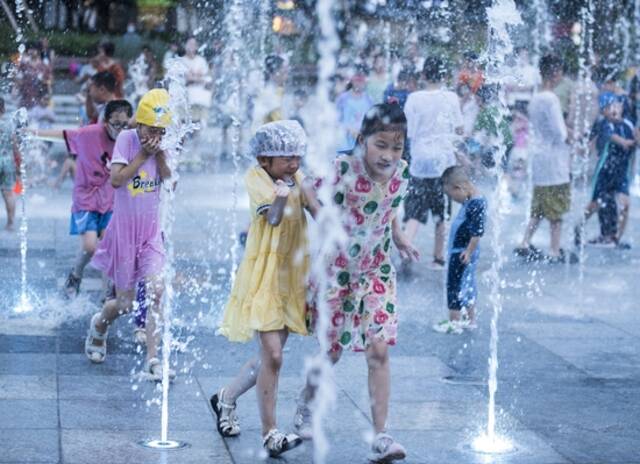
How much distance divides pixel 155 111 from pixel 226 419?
70.0 inches

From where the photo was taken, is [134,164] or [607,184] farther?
[607,184]

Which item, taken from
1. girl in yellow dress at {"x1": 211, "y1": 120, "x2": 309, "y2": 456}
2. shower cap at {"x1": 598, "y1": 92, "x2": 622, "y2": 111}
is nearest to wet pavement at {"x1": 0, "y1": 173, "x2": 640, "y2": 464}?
girl in yellow dress at {"x1": 211, "y1": 120, "x2": 309, "y2": 456}

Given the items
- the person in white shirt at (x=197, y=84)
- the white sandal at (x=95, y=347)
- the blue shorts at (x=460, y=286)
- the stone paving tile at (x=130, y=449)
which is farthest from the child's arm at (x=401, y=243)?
the person in white shirt at (x=197, y=84)

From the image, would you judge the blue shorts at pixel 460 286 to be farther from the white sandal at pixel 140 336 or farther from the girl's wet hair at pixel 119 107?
the girl's wet hair at pixel 119 107

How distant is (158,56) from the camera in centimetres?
3475

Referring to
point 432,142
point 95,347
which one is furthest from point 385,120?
point 432,142

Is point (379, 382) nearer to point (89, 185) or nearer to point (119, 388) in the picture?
point (119, 388)

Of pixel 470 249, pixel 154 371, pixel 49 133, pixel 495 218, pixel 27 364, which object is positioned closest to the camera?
pixel 154 371

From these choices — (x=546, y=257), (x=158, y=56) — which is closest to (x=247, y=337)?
(x=546, y=257)

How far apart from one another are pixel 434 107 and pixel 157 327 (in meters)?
4.78

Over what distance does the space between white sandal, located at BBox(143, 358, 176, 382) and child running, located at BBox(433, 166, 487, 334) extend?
2223 millimetres

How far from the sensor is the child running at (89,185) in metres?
9.10

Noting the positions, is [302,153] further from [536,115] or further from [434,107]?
[536,115]

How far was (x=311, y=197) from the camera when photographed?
5883 millimetres
